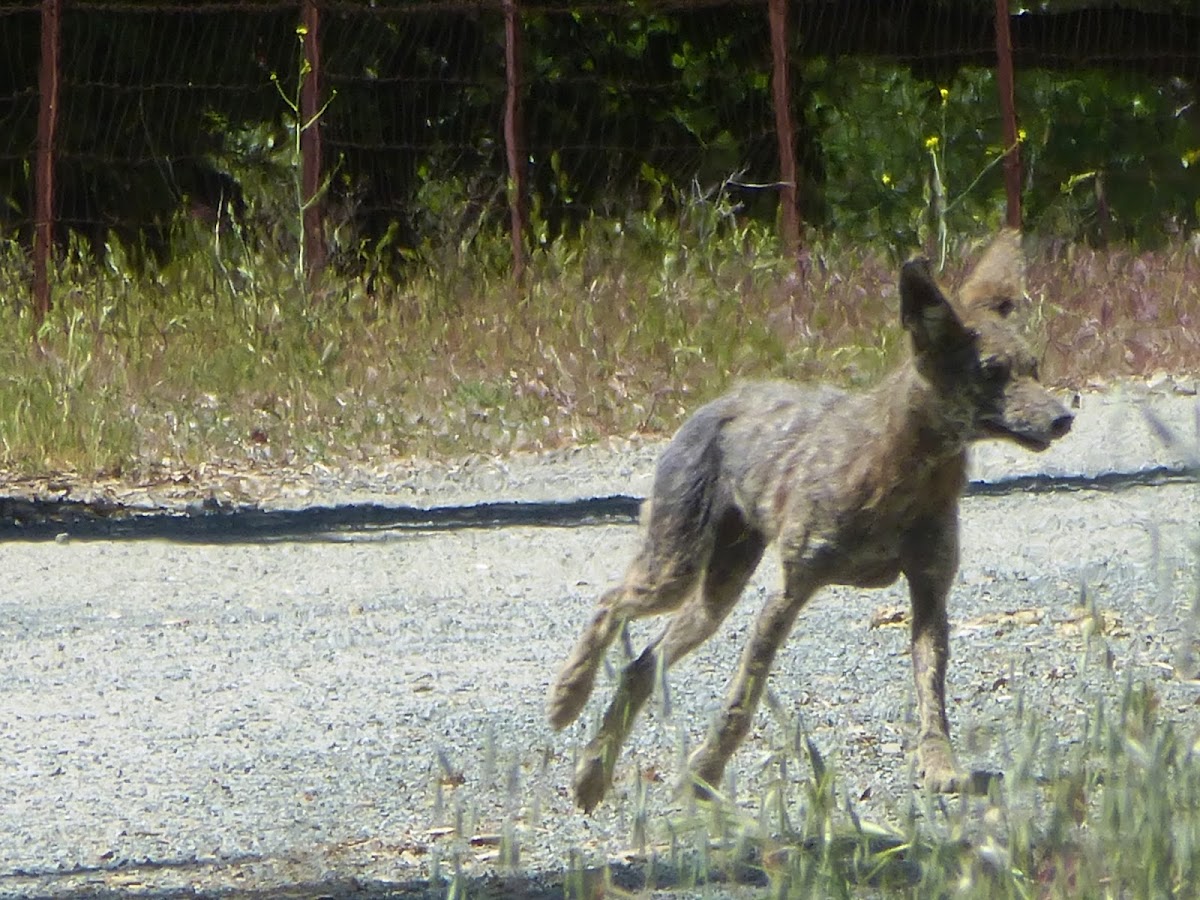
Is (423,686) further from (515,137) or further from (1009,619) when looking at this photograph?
(515,137)

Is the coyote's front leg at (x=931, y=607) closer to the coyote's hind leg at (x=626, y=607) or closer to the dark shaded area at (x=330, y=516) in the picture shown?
the coyote's hind leg at (x=626, y=607)

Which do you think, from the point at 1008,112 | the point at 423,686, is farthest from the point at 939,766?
the point at 1008,112

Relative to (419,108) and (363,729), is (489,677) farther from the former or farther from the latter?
(419,108)

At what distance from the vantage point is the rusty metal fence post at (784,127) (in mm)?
12867

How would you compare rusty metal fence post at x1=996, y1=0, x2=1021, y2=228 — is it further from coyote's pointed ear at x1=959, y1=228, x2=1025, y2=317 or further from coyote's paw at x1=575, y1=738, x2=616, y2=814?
coyote's paw at x1=575, y1=738, x2=616, y2=814

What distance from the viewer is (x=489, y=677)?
19.8 feet

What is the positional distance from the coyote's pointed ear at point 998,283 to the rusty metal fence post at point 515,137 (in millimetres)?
8161

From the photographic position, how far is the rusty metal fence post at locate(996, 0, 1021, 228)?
43.1 feet

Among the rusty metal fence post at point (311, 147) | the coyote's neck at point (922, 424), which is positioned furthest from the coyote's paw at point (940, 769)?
the rusty metal fence post at point (311, 147)

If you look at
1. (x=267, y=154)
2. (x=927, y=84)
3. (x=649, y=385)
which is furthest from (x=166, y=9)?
(x=927, y=84)

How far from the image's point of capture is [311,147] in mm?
12562

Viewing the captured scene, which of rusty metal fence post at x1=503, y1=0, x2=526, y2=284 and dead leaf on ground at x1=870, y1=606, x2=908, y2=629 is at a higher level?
rusty metal fence post at x1=503, y1=0, x2=526, y2=284

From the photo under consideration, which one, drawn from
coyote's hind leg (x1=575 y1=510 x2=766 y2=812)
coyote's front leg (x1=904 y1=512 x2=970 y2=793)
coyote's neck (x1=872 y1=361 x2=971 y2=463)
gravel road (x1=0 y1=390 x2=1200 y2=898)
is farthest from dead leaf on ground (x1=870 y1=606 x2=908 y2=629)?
coyote's neck (x1=872 y1=361 x2=971 y2=463)

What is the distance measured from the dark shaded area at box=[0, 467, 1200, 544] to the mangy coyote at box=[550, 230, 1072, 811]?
3442 millimetres
